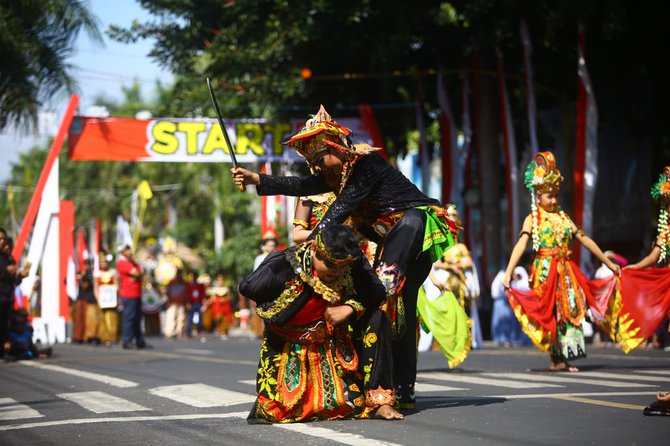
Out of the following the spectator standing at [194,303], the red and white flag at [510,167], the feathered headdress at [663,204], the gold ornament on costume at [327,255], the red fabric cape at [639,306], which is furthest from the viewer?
the spectator standing at [194,303]

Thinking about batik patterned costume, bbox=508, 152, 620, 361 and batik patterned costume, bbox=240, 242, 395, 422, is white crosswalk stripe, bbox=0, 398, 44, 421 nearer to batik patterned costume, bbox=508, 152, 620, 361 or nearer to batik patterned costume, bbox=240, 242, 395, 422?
batik patterned costume, bbox=240, 242, 395, 422

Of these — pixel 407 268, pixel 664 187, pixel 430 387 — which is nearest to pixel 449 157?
pixel 664 187

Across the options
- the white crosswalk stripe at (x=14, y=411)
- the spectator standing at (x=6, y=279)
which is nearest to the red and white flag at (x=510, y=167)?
the spectator standing at (x=6, y=279)

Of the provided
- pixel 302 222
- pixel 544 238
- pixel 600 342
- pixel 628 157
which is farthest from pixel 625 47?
pixel 302 222

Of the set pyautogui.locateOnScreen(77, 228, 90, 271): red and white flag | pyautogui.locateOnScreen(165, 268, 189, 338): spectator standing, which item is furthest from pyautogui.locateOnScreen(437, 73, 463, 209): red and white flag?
pyautogui.locateOnScreen(77, 228, 90, 271): red and white flag

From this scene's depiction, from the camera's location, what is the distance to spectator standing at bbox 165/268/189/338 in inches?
1169

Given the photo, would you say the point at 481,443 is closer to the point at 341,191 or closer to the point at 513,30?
the point at 341,191

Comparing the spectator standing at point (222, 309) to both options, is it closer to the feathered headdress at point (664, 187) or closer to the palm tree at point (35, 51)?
the palm tree at point (35, 51)

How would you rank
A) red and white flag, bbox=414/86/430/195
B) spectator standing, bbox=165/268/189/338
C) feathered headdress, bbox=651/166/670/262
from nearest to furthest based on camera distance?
1. feathered headdress, bbox=651/166/670/262
2. red and white flag, bbox=414/86/430/195
3. spectator standing, bbox=165/268/189/338

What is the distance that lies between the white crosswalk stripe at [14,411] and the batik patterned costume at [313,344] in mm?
1893

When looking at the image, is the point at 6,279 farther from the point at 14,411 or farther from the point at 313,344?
the point at 313,344

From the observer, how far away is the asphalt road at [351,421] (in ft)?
20.5

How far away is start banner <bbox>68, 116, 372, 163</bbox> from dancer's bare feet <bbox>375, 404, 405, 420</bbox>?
16.0m

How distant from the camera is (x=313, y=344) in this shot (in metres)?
7.06
